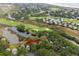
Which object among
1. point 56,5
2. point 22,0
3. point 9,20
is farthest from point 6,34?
point 56,5

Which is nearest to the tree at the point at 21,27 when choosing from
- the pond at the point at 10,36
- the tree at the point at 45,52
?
the pond at the point at 10,36

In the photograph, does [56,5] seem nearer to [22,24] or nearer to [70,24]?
[70,24]

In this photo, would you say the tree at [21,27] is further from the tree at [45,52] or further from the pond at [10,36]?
the tree at [45,52]

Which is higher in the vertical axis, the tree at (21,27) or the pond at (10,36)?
the tree at (21,27)

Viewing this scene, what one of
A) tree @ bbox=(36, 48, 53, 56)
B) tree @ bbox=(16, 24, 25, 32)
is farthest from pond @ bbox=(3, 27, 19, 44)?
tree @ bbox=(36, 48, 53, 56)

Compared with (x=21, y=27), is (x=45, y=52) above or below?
below

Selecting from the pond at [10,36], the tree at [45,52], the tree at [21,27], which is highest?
the tree at [21,27]

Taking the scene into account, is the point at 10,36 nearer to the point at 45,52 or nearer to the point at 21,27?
the point at 21,27

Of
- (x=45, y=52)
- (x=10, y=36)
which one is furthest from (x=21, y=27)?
(x=45, y=52)
